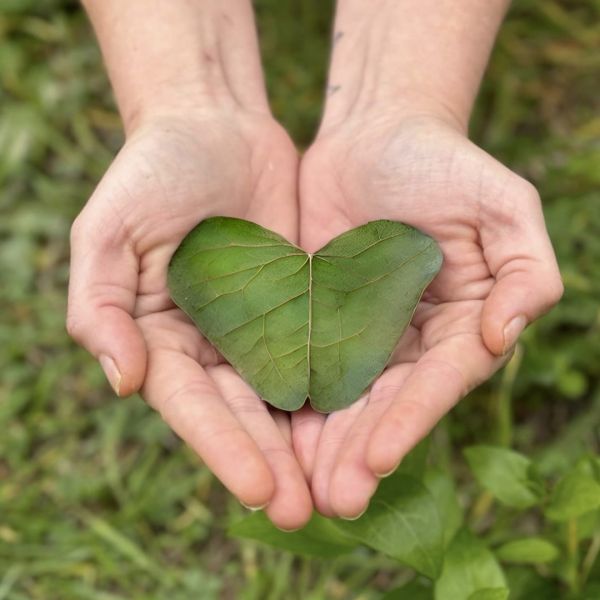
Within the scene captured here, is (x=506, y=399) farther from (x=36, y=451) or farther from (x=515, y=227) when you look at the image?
(x=36, y=451)

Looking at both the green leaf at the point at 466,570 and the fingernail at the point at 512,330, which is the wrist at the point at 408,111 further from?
the green leaf at the point at 466,570

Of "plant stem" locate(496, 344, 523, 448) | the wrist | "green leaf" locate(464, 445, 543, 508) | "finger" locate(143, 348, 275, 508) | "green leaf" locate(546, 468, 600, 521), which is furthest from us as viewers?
"plant stem" locate(496, 344, 523, 448)

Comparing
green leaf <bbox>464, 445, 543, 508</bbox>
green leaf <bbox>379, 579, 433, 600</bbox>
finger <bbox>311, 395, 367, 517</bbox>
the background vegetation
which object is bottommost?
the background vegetation

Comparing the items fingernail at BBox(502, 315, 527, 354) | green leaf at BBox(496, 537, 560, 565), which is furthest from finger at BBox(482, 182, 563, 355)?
green leaf at BBox(496, 537, 560, 565)

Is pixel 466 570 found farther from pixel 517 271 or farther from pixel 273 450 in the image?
pixel 517 271

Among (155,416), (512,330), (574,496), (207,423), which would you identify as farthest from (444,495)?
(155,416)

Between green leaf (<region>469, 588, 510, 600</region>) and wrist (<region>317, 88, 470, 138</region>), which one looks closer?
green leaf (<region>469, 588, 510, 600</region>)

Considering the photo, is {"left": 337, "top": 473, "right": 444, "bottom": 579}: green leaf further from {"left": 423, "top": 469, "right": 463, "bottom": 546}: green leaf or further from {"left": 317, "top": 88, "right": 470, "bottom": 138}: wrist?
{"left": 317, "top": 88, "right": 470, "bottom": 138}: wrist

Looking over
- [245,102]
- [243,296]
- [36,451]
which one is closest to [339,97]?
[245,102]
